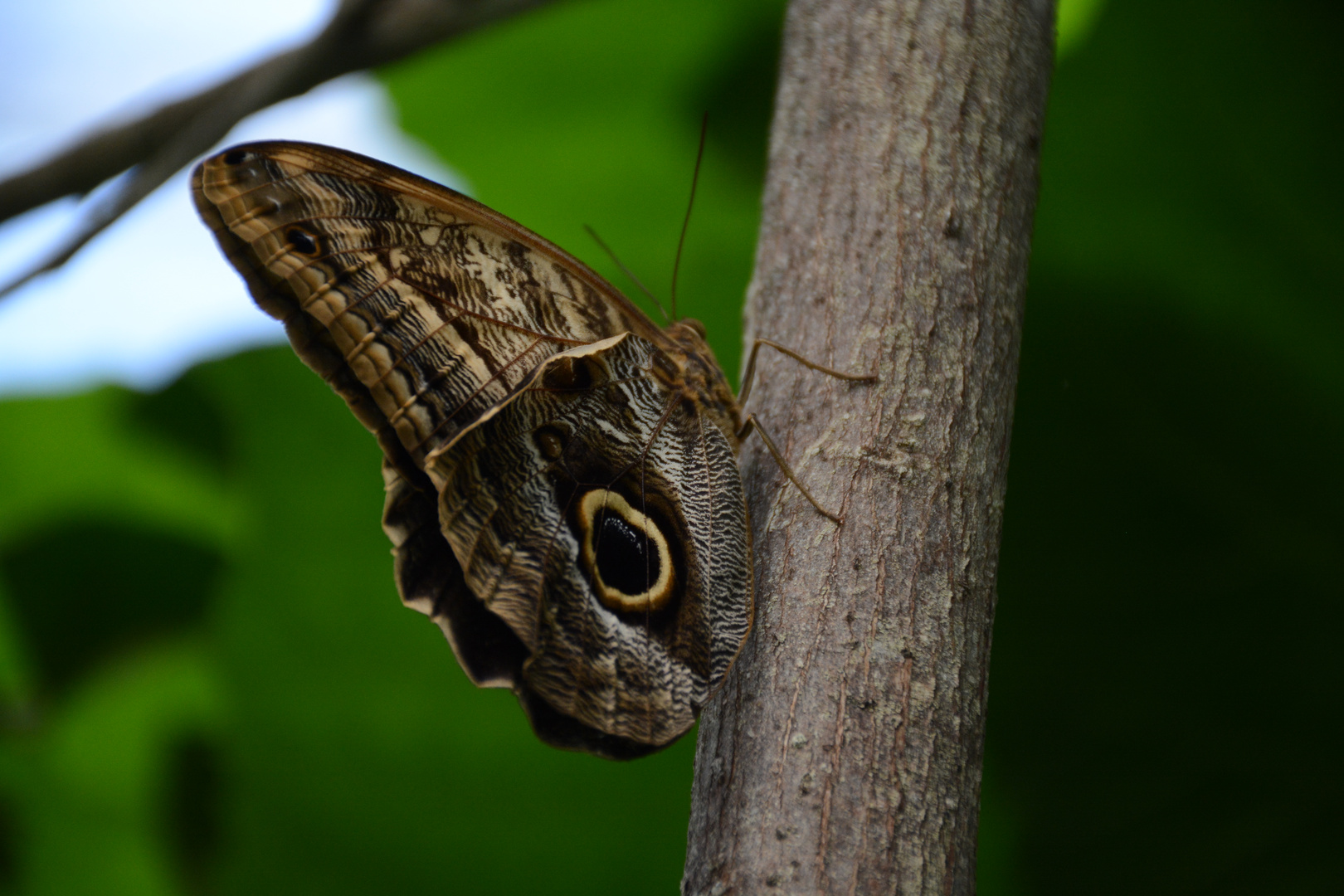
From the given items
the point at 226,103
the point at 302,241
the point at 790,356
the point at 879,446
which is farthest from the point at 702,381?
the point at 226,103

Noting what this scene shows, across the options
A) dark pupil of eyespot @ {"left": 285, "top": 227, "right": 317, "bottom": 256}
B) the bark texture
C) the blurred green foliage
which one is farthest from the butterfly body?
the blurred green foliage

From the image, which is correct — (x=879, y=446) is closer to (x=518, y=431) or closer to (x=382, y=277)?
(x=518, y=431)

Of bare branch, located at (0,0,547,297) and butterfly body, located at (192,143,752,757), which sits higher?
bare branch, located at (0,0,547,297)

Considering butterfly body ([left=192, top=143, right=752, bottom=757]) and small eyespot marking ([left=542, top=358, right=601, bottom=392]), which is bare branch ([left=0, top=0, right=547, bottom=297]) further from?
small eyespot marking ([left=542, top=358, right=601, bottom=392])

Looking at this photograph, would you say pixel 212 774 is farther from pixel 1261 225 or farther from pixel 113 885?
pixel 1261 225

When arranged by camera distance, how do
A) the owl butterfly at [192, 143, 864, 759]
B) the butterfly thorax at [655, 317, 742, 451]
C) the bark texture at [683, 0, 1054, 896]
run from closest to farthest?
the bark texture at [683, 0, 1054, 896] → the owl butterfly at [192, 143, 864, 759] → the butterfly thorax at [655, 317, 742, 451]

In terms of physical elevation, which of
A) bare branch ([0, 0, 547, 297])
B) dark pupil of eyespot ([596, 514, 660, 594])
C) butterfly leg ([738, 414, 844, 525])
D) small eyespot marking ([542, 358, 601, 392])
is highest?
bare branch ([0, 0, 547, 297])

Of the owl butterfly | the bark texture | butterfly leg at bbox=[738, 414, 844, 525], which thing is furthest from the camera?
the owl butterfly
